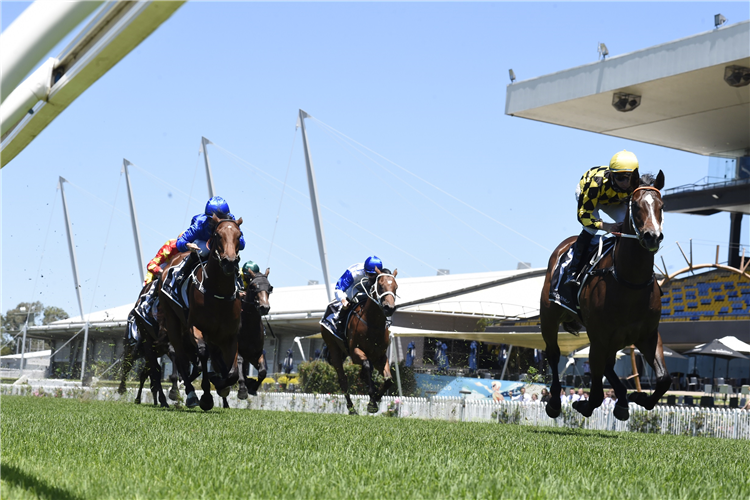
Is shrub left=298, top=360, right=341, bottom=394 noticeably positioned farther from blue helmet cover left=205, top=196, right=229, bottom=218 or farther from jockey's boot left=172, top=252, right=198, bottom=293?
blue helmet cover left=205, top=196, right=229, bottom=218

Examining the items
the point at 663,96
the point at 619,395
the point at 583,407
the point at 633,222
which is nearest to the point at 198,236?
the point at 583,407

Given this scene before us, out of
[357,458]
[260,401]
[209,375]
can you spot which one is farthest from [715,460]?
[260,401]

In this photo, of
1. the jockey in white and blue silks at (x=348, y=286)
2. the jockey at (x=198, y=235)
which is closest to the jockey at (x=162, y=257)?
the jockey at (x=198, y=235)

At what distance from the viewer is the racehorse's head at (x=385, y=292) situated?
1479cm

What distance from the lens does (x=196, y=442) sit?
6.40m

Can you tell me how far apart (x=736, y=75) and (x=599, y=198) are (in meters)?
26.2

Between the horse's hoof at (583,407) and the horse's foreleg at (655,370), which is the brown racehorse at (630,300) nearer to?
the horse's foreleg at (655,370)

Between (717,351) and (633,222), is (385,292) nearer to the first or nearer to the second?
(633,222)

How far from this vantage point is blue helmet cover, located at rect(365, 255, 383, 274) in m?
16.3

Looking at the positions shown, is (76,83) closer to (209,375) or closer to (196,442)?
(196,442)

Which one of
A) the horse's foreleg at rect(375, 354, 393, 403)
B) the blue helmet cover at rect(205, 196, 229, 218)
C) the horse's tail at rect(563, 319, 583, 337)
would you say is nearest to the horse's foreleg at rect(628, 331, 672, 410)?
the horse's tail at rect(563, 319, 583, 337)

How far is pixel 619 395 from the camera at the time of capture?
9414mm

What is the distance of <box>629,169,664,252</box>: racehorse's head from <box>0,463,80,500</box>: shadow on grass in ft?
19.4

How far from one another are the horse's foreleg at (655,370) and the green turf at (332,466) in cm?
104
